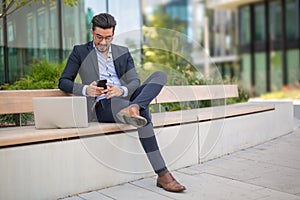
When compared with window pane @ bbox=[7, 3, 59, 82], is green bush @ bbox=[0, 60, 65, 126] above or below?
below

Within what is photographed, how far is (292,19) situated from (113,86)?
17.0 m

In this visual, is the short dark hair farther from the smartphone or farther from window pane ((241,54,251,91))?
window pane ((241,54,251,91))

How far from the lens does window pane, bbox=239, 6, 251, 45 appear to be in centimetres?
2067

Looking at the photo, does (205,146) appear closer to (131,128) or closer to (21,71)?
(131,128)

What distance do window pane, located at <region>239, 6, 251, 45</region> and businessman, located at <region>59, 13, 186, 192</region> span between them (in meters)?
18.1

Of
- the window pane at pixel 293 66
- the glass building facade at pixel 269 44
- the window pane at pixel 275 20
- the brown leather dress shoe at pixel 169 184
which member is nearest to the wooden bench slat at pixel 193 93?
the brown leather dress shoe at pixel 169 184

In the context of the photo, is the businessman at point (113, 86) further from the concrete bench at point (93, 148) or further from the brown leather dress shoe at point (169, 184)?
the concrete bench at point (93, 148)

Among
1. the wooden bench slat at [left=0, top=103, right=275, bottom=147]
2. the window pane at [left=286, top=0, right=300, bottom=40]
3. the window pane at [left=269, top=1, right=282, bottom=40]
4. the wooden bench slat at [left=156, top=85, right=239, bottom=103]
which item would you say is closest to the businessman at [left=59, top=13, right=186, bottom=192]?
the wooden bench slat at [left=0, top=103, right=275, bottom=147]

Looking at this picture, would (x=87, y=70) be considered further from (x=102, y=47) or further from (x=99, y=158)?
(x=99, y=158)

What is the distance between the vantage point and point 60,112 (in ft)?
10.2

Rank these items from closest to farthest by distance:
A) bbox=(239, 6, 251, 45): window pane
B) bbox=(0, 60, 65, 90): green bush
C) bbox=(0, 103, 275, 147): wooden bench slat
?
bbox=(0, 103, 275, 147): wooden bench slat < bbox=(0, 60, 65, 90): green bush < bbox=(239, 6, 251, 45): window pane

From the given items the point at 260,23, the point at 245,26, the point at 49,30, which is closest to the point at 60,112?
the point at 49,30

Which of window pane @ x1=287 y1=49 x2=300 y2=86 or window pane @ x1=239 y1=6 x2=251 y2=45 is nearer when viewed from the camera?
window pane @ x1=287 y1=49 x2=300 y2=86

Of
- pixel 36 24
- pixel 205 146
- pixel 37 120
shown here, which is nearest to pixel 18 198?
pixel 37 120
